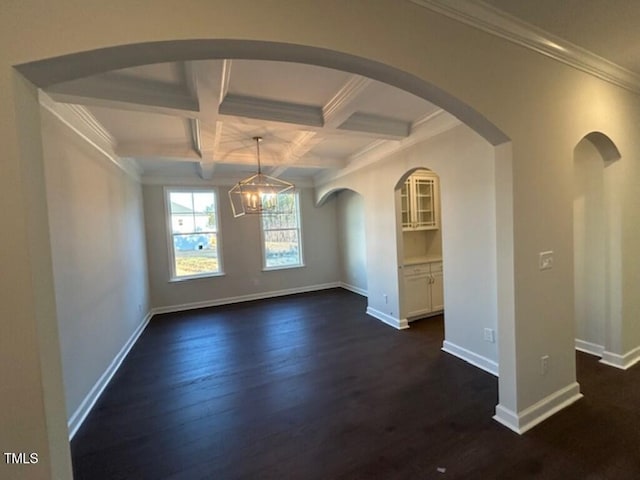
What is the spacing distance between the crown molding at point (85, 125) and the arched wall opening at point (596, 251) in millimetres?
4639

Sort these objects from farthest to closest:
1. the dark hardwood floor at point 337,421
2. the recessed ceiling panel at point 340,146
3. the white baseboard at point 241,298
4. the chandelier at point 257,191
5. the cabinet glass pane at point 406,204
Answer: the white baseboard at point 241,298
the cabinet glass pane at point 406,204
the recessed ceiling panel at point 340,146
the chandelier at point 257,191
the dark hardwood floor at point 337,421

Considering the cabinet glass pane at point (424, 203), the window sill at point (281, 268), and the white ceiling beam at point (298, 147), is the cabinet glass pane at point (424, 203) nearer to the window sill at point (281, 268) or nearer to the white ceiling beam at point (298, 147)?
the white ceiling beam at point (298, 147)

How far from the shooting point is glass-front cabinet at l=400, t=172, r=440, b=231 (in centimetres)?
466

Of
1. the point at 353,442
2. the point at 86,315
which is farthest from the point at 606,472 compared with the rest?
the point at 86,315

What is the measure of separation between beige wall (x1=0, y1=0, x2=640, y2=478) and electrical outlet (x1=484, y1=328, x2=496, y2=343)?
606 millimetres

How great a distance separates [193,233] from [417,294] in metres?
4.52

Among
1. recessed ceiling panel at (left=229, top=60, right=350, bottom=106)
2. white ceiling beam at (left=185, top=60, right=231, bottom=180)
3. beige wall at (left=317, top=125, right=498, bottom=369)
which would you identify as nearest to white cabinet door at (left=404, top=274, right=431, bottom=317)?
beige wall at (left=317, top=125, right=498, bottom=369)

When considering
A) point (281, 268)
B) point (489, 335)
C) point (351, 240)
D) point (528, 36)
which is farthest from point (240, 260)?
point (528, 36)

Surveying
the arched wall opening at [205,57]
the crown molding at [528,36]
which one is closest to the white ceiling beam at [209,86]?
the arched wall opening at [205,57]

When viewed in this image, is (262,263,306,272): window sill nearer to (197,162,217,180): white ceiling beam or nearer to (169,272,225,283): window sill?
(169,272,225,283): window sill

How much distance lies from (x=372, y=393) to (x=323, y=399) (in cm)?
46

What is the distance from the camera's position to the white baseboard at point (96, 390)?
2.23 meters

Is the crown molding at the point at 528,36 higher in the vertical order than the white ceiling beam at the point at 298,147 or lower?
higher

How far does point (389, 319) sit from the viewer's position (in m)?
4.36
